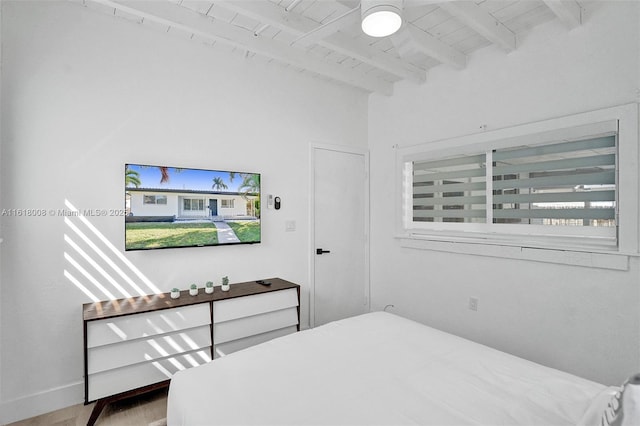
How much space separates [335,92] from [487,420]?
11.2 feet

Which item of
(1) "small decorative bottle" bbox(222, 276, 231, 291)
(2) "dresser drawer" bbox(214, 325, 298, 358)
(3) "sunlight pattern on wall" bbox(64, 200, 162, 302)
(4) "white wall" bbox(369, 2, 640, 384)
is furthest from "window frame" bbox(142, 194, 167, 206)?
(4) "white wall" bbox(369, 2, 640, 384)

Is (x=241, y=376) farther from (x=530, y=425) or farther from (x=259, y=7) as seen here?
(x=259, y=7)

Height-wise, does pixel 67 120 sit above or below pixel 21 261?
above

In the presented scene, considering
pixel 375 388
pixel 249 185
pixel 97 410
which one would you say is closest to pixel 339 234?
pixel 249 185

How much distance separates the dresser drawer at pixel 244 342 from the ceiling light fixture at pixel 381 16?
2.41 meters

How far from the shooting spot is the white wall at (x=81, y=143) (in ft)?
7.10

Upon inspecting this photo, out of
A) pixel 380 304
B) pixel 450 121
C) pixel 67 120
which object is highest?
pixel 450 121

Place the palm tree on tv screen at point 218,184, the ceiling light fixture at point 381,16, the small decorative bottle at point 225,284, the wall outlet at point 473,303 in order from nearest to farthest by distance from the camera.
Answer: the ceiling light fixture at point 381,16
the small decorative bottle at point 225,284
the palm tree on tv screen at point 218,184
the wall outlet at point 473,303

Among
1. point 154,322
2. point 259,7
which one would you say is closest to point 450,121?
point 259,7

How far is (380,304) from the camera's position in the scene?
154 inches

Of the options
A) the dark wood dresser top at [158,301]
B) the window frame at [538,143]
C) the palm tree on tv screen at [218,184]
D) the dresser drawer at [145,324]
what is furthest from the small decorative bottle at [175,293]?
the window frame at [538,143]

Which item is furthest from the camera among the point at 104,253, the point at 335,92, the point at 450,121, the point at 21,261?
the point at 335,92

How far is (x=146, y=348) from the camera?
7.36 ft

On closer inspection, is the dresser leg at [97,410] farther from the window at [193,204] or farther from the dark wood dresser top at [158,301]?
the window at [193,204]
